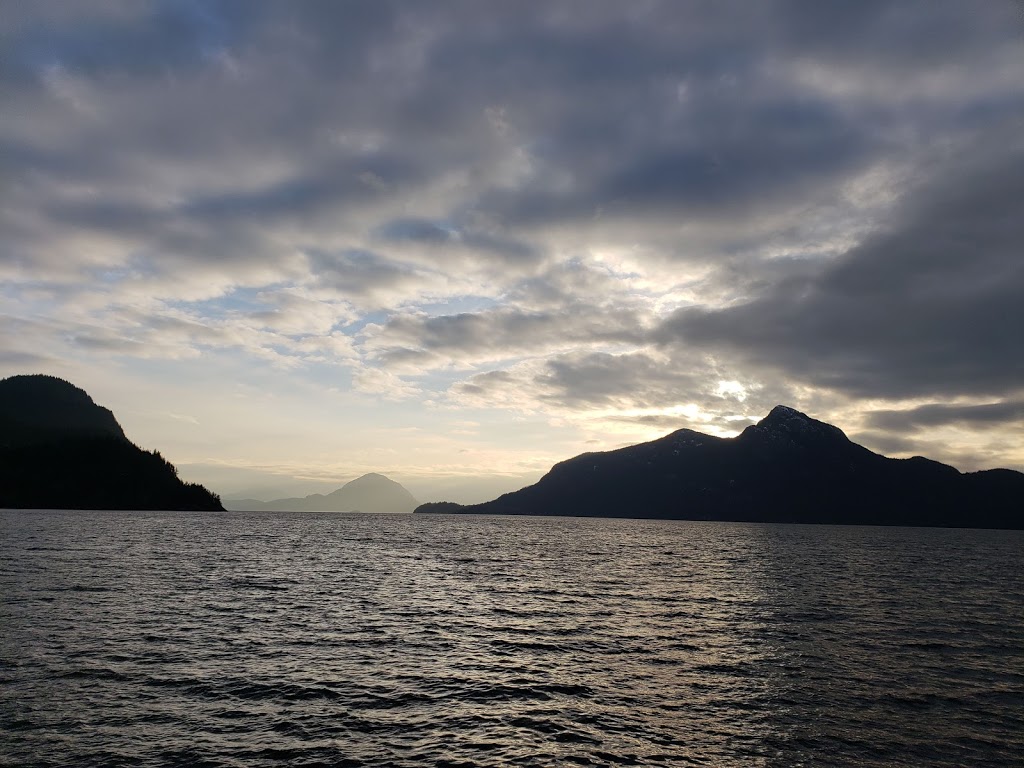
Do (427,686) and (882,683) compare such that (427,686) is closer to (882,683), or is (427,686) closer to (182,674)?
(182,674)

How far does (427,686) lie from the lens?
30422 millimetres

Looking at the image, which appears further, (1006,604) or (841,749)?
(1006,604)

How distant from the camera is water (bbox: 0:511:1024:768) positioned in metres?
23.1

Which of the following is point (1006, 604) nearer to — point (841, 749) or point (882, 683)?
point (882, 683)

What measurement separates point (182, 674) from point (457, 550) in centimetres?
9863

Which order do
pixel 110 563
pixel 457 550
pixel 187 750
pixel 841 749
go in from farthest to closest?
1. pixel 457 550
2. pixel 110 563
3. pixel 841 749
4. pixel 187 750

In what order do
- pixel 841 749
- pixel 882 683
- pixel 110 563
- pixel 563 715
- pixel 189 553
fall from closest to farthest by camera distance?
pixel 841 749, pixel 563 715, pixel 882 683, pixel 110 563, pixel 189 553

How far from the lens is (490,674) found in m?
33.1

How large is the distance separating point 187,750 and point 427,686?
11856mm

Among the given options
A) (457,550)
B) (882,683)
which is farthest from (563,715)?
(457,550)

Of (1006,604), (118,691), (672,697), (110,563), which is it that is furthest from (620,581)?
(110,563)

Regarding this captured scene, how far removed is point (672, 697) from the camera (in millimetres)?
29703

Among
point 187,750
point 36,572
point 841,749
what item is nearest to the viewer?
point 187,750

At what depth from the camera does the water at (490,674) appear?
23109 mm
